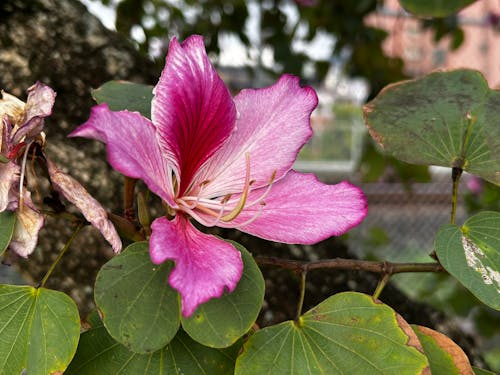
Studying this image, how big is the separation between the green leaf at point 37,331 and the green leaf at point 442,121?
0.38 meters

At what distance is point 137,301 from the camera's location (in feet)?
1.60

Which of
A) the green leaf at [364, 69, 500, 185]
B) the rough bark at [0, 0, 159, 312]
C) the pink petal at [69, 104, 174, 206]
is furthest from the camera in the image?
the rough bark at [0, 0, 159, 312]

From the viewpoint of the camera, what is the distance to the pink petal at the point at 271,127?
1.81ft

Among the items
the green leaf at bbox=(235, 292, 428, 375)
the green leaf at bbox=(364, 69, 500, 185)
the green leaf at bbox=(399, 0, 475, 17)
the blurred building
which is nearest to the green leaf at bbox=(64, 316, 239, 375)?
the green leaf at bbox=(235, 292, 428, 375)

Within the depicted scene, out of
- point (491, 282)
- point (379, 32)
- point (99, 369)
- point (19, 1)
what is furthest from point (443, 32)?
point (99, 369)

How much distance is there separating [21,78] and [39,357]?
604 mm

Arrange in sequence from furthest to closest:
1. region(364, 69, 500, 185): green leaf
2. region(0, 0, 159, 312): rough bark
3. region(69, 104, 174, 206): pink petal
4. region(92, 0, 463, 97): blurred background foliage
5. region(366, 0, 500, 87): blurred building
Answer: region(366, 0, 500, 87): blurred building
region(92, 0, 463, 97): blurred background foliage
region(0, 0, 159, 312): rough bark
region(364, 69, 500, 185): green leaf
region(69, 104, 174, 206): pink petal

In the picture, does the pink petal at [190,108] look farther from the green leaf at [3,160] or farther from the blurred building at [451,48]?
the blurred building at [451,48]

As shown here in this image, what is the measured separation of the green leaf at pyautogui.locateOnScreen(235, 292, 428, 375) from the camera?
0.51 m

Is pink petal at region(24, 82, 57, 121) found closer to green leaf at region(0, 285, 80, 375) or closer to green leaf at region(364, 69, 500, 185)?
green leaf at region(0, 285, 80, 375)

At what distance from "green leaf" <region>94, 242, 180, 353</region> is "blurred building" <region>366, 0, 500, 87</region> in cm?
263

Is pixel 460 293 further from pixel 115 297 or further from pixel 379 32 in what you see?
pixel 115 297

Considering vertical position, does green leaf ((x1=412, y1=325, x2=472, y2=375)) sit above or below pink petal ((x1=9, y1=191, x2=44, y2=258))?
below

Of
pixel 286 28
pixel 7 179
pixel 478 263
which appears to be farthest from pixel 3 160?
pixel 286 28
